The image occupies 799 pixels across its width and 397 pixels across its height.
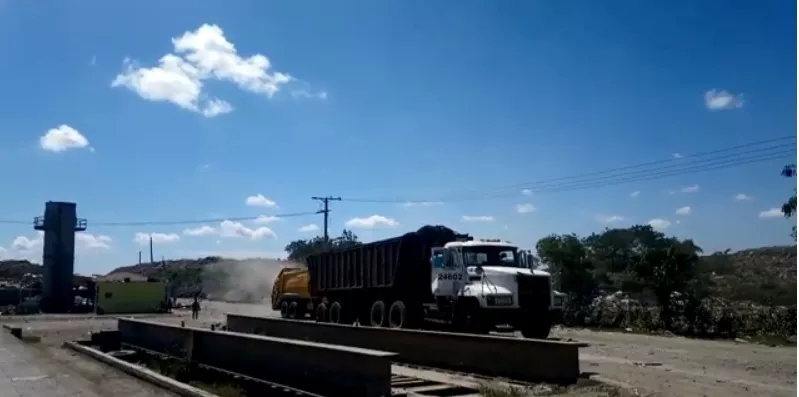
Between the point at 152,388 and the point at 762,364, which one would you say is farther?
the point at 762,364

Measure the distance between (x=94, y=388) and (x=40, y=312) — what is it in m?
49.8

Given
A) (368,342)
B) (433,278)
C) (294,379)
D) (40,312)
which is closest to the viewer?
(294,379)

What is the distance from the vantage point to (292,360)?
11227mm

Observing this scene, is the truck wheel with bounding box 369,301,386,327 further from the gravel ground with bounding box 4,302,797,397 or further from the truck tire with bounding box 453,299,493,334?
the gravel ground with bounding box 4,302,797,397

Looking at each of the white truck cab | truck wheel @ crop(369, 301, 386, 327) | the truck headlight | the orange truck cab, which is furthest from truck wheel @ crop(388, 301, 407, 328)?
the orange truck cab

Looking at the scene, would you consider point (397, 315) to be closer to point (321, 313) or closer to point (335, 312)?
point (335, 312)

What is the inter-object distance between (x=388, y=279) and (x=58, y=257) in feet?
149

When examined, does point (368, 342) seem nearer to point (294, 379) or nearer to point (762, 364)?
point (294, 379)

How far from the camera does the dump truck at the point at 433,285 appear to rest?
58.1 feet

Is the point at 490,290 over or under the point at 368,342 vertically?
over

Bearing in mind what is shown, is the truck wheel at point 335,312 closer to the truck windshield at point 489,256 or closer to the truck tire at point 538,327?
the truck windshield at point 489,256

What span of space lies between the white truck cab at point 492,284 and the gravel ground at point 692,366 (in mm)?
1753

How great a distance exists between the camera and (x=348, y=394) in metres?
9.44

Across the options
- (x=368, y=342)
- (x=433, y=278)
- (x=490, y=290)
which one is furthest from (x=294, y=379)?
(x=433, y=278)
